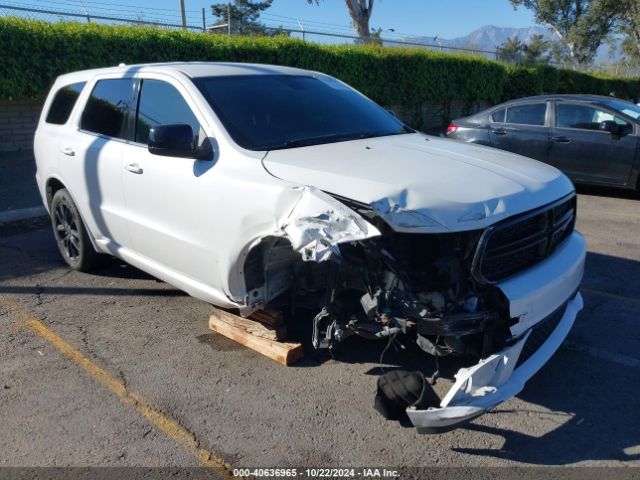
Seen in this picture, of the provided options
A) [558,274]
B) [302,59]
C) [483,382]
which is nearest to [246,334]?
[483,382]

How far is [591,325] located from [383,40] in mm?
15534

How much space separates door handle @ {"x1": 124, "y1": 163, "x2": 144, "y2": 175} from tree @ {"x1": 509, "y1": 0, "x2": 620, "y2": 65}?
41.7m

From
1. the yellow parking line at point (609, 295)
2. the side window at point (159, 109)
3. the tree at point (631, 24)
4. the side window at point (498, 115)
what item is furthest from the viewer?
the tree at point (631, 24)

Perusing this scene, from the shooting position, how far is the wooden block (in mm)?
3943

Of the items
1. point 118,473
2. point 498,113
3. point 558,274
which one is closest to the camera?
point 118,473

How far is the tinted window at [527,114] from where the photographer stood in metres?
9.90

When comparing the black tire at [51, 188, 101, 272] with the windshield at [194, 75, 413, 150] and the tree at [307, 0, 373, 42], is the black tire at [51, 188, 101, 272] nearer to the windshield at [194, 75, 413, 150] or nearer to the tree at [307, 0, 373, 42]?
the windshield at [194, 75, 413, 150]

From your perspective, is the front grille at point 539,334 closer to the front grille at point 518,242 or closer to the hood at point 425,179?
the front grille at point 518,242

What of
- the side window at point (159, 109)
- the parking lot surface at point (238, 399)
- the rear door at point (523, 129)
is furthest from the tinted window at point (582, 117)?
the side window at point (159, 109)

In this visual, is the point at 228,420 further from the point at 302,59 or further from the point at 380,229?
the point at 302,59

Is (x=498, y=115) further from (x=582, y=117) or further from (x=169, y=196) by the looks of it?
(x=169, y=196)

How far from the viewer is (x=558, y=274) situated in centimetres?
348

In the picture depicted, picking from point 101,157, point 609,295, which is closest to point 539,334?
point 609,295

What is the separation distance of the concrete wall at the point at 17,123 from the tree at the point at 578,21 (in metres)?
38.5
